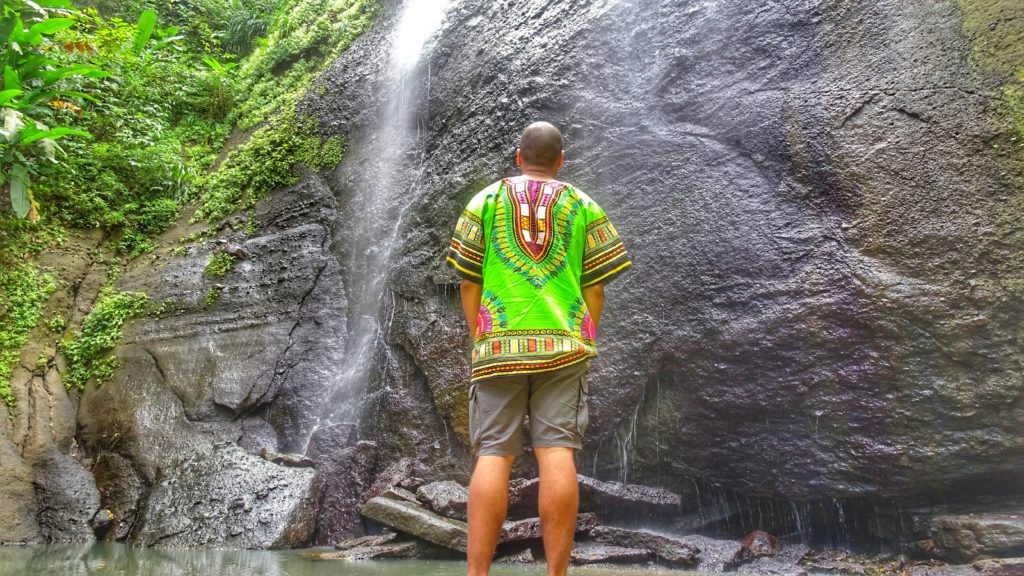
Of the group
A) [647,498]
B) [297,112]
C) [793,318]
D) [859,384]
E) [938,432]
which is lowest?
[647,498]

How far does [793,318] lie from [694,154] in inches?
51.4

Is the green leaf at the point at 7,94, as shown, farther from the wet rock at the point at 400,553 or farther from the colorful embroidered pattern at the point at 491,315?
the colorful embroidered pattern at the point at 491,315

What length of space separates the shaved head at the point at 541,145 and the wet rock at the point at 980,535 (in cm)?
301

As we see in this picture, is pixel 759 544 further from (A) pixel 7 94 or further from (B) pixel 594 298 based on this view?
(A) pixel 7 94

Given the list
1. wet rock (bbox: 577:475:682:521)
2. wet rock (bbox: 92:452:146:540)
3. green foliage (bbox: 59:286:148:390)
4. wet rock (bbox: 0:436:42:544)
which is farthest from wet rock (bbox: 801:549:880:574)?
green foliage (bbox: 59:286:148:390)

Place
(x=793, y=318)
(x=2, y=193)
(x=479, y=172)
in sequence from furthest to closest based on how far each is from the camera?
(x=2, y=193) < (x=479, y=172) < (x=793, y=318)

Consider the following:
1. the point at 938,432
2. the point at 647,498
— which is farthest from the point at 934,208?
the point at 647,498

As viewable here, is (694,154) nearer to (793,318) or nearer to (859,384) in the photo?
(793,318)

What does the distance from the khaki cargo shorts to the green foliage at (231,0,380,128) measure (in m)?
6.01

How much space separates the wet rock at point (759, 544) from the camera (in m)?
3.93

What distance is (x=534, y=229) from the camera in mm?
2490

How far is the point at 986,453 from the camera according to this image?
11.9 feet

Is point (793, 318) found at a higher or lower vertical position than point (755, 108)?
lower

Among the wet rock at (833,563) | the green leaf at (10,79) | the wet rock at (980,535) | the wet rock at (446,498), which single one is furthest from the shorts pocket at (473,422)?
the green leaf at (10,79)
